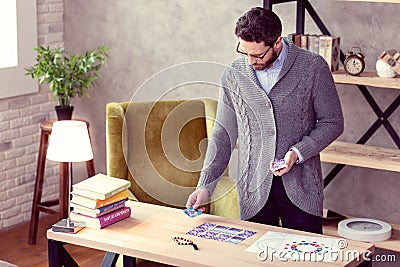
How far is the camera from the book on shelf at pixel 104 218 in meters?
3.07

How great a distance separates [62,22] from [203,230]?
2.57 m

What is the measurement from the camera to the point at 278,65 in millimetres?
3115

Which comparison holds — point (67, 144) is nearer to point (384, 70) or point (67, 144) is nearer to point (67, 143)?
point (67, 143)

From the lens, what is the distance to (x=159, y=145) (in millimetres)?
3979

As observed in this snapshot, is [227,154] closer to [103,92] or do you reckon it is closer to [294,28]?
[294,28]

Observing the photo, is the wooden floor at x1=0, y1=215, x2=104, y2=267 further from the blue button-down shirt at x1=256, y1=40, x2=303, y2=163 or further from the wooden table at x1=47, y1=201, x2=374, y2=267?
the blue button-down shirt at x1=256, y1=40, x2=303, y2=163

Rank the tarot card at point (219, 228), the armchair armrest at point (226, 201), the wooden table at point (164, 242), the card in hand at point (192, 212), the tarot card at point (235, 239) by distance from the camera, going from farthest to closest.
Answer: the armchair armrest at point (226, 201)
the card in hand at point (192, 212)
the tarot card at point (219, 228)
the tarot card at point (235, 239)
the wooden table at point (164, 242)

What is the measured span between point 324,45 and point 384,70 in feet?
1.05

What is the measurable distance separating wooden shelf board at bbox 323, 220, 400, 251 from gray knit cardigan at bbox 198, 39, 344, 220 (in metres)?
0.71

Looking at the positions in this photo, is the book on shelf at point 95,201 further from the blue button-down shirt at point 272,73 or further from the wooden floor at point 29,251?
the wooden floor at point 29,251

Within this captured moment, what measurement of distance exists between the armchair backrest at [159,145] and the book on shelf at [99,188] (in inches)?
24.2

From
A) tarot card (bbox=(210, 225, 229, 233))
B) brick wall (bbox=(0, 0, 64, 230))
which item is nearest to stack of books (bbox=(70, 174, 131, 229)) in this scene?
tarot card (bbox=(210, 225, 229, 233))

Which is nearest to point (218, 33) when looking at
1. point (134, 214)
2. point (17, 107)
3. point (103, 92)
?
point (103, 92)

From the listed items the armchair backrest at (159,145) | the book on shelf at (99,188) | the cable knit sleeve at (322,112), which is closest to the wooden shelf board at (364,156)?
the armchair backrest at (159,145)
